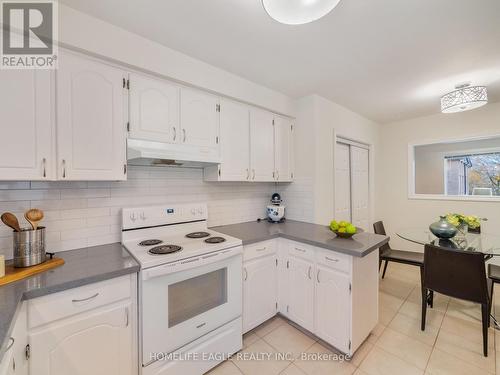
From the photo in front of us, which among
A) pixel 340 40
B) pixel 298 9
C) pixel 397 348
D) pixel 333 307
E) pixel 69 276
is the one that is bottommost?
pixel 397 348

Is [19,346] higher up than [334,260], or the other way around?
[334,260]

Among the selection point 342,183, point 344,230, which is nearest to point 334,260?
point 344,230

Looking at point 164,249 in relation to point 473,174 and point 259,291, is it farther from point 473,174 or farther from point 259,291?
point 473,174

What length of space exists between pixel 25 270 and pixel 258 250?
1.55 m

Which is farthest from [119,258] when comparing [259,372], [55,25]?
[55,25]

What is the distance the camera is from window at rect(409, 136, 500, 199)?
3217mm

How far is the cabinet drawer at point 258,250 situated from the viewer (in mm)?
1896

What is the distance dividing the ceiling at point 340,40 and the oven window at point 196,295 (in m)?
1.81

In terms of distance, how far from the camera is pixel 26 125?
1.26 meters

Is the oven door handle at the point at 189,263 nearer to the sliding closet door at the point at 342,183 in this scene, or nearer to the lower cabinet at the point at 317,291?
the lower cabinet at the point at 317,291

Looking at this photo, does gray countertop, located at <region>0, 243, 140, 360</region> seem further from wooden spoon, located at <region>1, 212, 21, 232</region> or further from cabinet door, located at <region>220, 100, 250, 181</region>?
cabinet door, located at <region>220, 100, 250, 181</region>

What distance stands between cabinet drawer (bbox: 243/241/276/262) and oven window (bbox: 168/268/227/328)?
264 mm

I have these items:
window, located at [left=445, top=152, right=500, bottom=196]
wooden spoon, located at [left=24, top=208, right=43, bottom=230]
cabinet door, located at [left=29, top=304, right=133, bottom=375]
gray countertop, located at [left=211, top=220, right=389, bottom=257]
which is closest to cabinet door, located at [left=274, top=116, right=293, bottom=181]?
gray countertop, located at [left=211, top=220, right=389, bottom=257]

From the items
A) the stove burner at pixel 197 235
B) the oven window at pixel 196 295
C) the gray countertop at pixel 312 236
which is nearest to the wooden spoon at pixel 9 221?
the oven window at pixel 196 295
